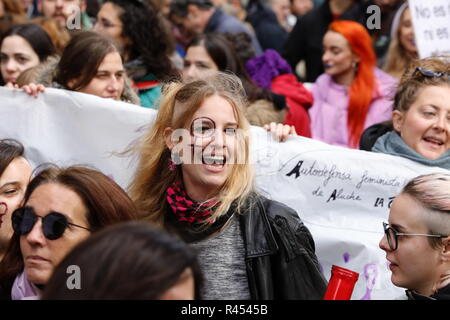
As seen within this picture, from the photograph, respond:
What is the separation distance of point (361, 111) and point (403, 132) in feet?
5.09

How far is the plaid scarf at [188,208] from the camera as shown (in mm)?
3541

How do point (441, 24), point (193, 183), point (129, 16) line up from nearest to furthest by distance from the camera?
point (193, 183), point (441, 24), point (129, 16)

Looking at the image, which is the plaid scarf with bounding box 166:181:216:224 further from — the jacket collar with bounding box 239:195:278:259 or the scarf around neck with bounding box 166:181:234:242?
the jacket collar with bounding box 239:195:278:259

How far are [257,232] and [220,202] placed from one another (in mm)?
230

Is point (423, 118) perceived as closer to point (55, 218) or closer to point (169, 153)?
point (169, 153)

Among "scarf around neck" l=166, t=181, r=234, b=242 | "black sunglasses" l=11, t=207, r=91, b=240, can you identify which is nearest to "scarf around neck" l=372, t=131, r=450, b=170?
"scarf around neck" l=166, t=181, r=234, b=242

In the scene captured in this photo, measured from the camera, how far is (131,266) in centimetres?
201

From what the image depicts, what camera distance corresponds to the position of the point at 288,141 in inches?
178

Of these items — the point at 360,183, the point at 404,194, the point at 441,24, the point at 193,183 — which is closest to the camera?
the point at 404,194

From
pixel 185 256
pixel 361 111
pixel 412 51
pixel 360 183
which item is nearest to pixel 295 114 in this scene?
pixel 361 111

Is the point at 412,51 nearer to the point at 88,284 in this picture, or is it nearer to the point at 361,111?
the point at 361,111

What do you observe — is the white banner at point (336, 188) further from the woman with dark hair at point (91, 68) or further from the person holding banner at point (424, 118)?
the woman with dark hair at point (91, 68)

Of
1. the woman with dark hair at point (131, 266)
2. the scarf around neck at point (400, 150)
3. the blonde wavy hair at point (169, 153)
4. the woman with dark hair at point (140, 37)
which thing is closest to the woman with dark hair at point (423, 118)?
the scarf around neck at point (400, 150)

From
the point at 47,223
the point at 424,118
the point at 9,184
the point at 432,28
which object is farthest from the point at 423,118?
the point at 47,223
